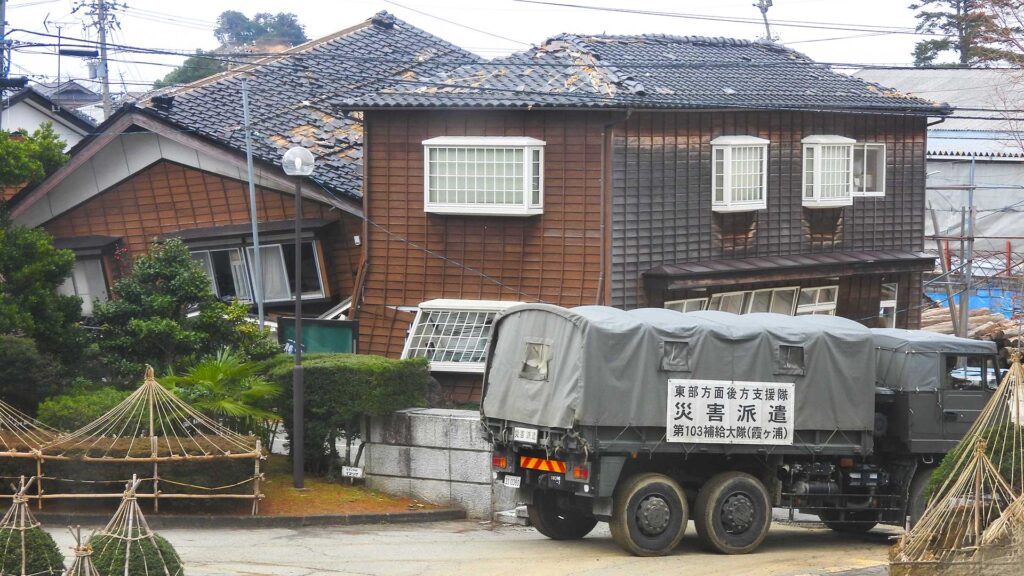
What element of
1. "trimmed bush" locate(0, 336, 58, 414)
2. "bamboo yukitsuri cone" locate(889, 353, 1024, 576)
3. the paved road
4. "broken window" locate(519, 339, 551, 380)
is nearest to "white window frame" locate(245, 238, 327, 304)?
"trimmed bush" locate(0, 336, 58, 414)

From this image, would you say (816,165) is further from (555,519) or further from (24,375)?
(24,375)

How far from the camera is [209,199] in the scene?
27.0 metres

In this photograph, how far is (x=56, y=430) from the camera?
17.4 metres

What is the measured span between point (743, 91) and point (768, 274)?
12.6ft

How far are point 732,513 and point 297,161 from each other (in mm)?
8361

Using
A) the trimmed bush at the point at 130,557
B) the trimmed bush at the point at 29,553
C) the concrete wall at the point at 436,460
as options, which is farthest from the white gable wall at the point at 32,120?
the trimmed bush at the point at 130,557

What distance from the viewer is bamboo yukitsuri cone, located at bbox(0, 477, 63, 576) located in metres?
10.9

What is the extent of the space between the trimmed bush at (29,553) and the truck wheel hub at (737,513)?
832 cm

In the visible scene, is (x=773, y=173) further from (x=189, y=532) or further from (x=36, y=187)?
(x=36, y=187)

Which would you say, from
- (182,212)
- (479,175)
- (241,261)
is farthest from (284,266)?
(479,175)

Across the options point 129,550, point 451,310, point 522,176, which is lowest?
point 129,550

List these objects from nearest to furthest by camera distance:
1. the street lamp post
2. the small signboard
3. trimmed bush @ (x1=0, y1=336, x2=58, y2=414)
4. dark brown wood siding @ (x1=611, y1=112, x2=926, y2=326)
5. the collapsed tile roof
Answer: trimmed bush @ (x1=0, y1=336, x2=58, y2=414) < the street lamp post < the small signboard < dark brown wood siding @ (x1=611, y1=112, x2=926, y2=326) < the collapsed tile roof

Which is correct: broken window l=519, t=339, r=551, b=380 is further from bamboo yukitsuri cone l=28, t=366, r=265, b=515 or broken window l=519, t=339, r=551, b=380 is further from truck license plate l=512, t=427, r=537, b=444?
bamboo yukitsuri cone l=28, t=366, r=265, b=515

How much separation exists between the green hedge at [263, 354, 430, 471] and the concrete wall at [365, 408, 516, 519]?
0.34 m
